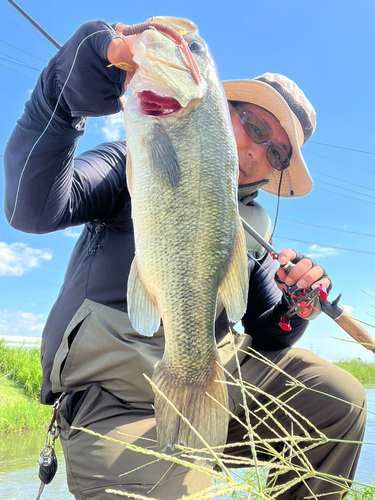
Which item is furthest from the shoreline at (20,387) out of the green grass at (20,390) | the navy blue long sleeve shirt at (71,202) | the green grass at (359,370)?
the green grass at (359,370)

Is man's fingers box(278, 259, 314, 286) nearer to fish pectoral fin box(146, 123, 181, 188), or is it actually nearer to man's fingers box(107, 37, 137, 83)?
fish pectoral fin box(146, 123, 181, 188)

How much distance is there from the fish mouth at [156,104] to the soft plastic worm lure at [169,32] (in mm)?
134

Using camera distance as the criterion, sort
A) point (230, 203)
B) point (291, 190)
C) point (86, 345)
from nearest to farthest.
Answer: point (230, 203)
point (86, 345)
point (291, 190)

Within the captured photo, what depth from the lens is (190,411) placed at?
1.55m

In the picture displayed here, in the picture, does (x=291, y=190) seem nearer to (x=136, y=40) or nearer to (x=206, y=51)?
(x=206, y=51)

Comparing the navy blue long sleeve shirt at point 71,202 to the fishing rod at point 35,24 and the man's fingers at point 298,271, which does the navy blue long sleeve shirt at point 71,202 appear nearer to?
the man's fingers at point 298,271

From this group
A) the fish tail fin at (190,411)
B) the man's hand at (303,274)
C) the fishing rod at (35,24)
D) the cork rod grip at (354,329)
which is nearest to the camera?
the fish tail fin at (190,411)

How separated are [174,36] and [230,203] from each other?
2.37 feet

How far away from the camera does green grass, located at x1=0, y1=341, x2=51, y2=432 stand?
5.75 meters

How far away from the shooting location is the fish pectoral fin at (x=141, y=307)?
1.60 metres

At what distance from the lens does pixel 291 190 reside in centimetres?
357

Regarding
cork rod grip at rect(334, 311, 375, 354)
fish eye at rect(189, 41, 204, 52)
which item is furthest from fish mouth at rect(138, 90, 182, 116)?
cork rod grip at rect(334, 311, 375, 354)

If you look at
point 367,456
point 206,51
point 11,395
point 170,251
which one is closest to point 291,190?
point 206,51

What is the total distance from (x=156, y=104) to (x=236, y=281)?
810mm
